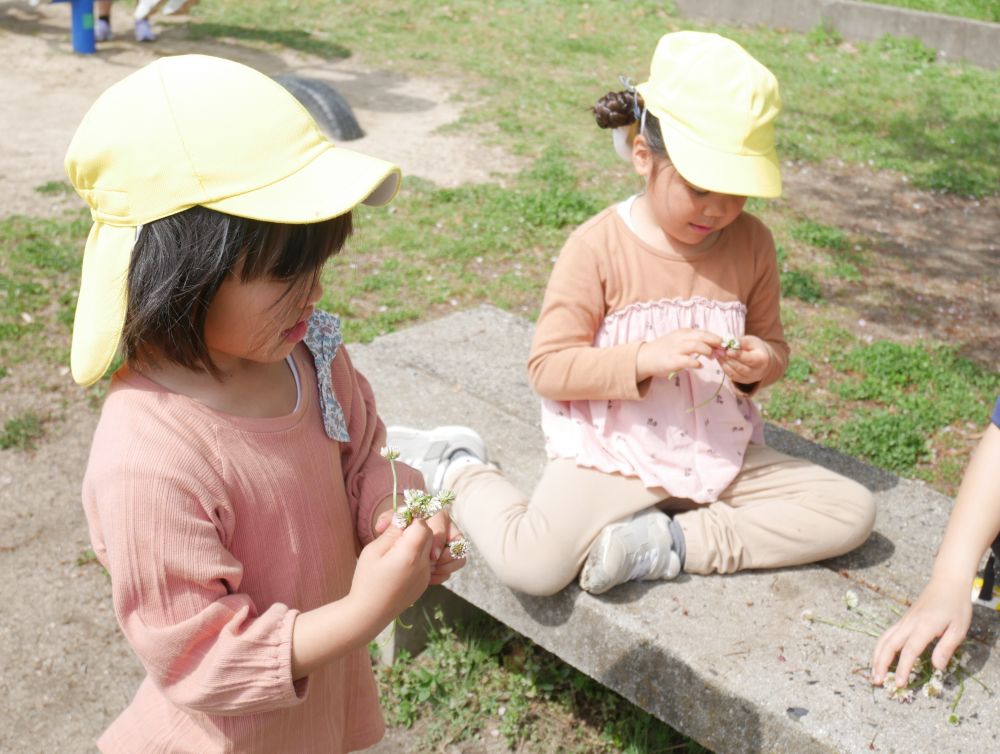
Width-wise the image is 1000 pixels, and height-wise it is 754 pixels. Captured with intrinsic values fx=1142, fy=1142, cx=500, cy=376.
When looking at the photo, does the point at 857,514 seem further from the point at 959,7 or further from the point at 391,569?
the point at 959,7

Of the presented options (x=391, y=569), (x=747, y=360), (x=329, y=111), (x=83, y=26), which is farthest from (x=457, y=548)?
(x=83, y=26)

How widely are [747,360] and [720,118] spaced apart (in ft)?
1.95

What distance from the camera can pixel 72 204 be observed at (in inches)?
244

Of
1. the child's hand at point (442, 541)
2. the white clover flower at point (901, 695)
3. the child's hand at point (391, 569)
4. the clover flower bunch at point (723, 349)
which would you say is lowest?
the white clover flower at point (901, 695)

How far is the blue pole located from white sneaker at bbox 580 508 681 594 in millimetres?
8146

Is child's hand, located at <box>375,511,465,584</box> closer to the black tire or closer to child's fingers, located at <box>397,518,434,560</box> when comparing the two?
child's fingers, located at <box>397,518,434,560</box>

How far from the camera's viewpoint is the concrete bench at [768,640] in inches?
95.8

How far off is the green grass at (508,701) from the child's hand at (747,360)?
0.95 metres

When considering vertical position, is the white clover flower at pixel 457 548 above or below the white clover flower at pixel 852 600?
above

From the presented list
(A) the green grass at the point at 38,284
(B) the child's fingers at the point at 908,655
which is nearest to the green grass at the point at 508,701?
(B) the child's fingers at the point at 908,655

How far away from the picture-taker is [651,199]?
9.72 feet

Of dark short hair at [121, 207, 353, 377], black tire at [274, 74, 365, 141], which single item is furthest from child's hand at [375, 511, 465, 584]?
black tire at [274, 74, 365, 141]

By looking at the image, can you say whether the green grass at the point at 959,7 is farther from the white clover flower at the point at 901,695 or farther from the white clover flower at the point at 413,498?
the white clover flower at the point at 413,498

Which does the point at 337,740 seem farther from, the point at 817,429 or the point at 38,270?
the point at 38,270
